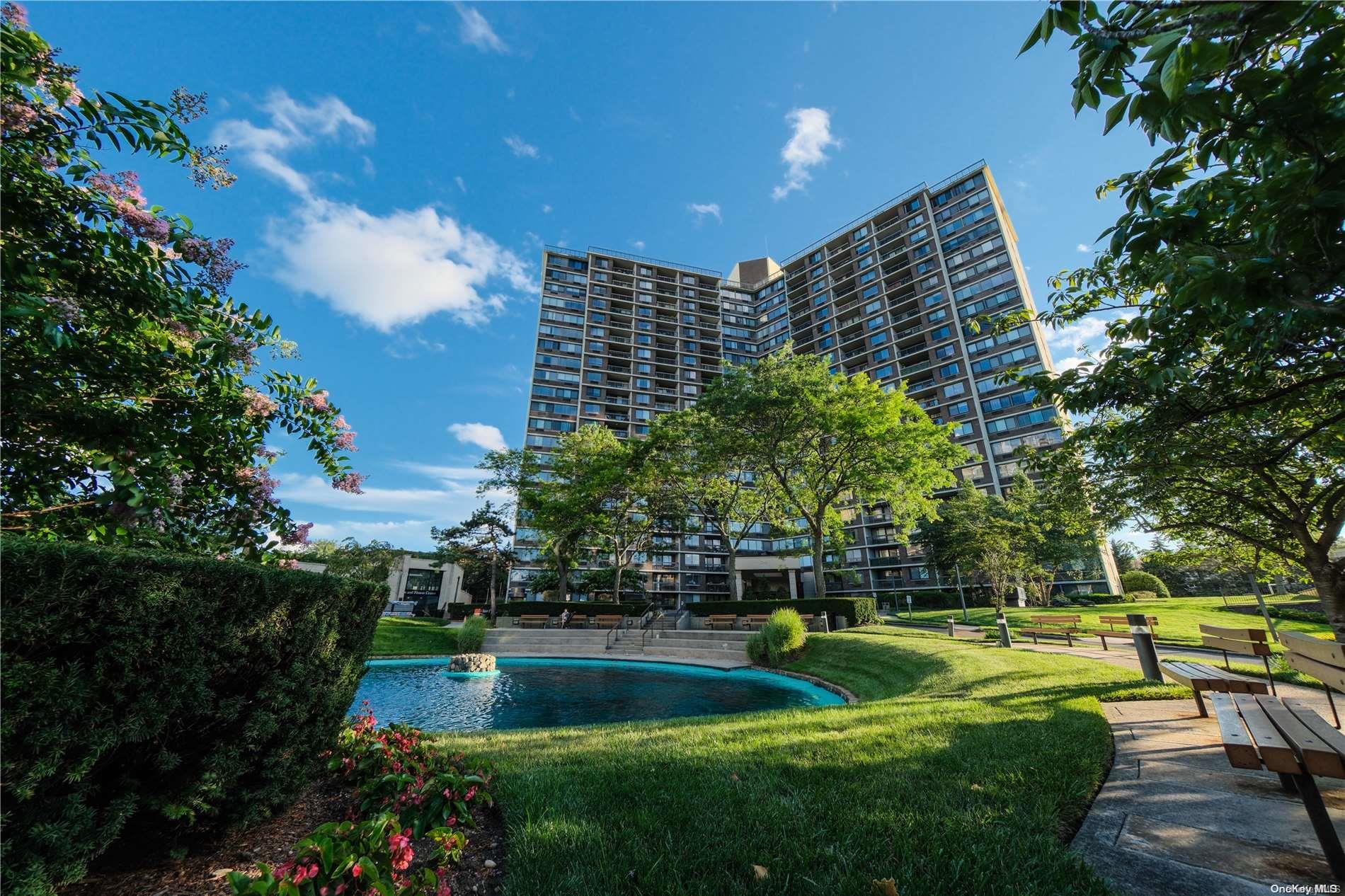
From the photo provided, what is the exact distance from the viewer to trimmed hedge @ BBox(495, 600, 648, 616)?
30.1 m

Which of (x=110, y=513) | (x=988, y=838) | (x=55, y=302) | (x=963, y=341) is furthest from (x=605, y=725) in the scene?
(x=963, y=341)

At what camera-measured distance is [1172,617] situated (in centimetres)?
2508

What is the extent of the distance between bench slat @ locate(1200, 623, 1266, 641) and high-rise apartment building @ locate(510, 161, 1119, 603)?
37908 millimetres

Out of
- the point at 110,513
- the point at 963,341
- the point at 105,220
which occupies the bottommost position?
the point at 110,513

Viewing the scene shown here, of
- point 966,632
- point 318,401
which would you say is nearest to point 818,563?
point 966,632

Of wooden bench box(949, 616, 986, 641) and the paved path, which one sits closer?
the paved path

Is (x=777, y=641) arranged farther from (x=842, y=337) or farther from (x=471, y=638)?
(x=842, y=337)

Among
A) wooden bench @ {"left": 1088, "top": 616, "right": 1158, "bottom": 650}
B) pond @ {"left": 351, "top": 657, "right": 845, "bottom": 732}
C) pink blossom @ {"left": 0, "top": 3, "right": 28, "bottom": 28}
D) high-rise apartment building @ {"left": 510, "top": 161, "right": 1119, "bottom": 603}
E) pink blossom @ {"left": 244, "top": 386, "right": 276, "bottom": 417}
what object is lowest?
pond @ {"left": 351, "top": 657, "right": 845, "bottom": 732}

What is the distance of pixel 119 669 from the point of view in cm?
224

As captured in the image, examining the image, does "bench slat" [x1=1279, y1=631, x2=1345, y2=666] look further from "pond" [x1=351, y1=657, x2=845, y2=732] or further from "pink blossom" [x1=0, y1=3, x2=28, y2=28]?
"pink blossom" [x1=0, y1=3, x2=28, y2=28]

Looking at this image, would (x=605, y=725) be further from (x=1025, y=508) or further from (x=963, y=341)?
(x=963, y=341)

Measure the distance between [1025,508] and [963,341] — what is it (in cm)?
2757

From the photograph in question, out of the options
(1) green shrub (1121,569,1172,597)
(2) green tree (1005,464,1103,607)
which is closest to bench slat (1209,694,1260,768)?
(2) green tree (1005,464,1103,607)

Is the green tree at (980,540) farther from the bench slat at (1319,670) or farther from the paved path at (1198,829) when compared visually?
the paved path at (1198,829)
